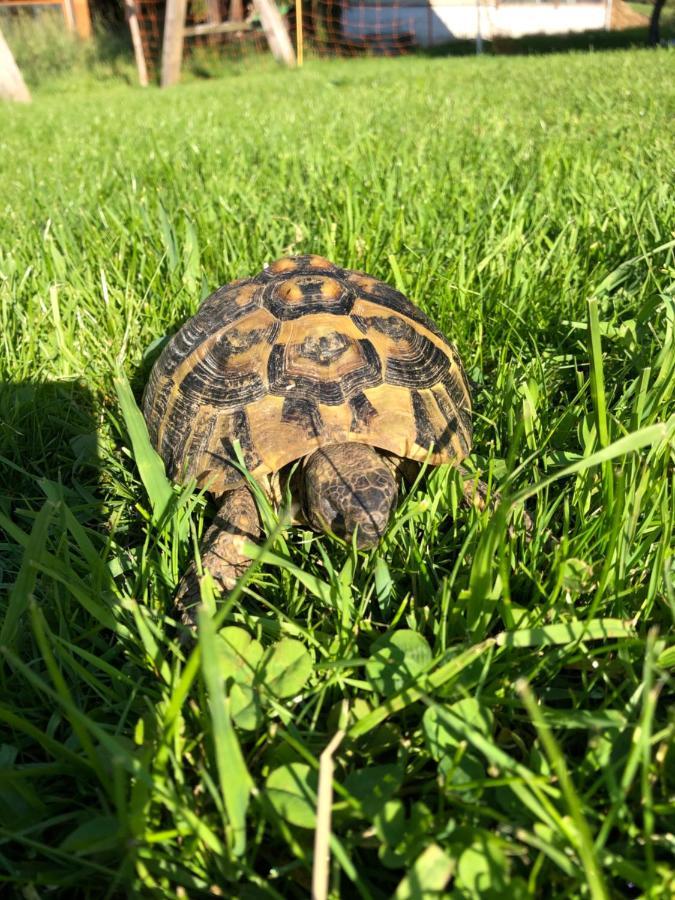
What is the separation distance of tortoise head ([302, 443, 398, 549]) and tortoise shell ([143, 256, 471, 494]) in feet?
0.19

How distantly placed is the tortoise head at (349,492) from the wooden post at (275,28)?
13049mm

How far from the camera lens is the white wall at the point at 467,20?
2320 cm

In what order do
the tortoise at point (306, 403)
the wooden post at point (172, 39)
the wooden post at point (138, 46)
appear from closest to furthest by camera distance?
the tortoise at point (306, 403) → the wooden post at point (172, 39) → the wooden post at point (138, 46)

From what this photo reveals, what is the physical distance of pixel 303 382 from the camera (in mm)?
1756

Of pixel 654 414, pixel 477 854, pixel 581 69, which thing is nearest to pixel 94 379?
pixel 654 414

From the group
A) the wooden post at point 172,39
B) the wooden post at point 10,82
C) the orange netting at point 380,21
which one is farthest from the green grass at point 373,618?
the orange netting at point 380,21

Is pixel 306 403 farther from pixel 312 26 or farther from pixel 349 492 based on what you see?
pixel 312 26

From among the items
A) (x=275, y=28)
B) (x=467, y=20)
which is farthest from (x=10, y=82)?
(x=467, y=20)

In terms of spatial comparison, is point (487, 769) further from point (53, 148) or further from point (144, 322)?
point (53, 148)

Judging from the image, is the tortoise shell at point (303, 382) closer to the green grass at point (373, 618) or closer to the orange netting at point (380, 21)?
the green grass at point (373, 618)

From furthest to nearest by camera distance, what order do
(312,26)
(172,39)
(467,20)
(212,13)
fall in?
(467,20), (312,26), (212,13), (172,39)

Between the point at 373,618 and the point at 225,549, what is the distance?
0.38m

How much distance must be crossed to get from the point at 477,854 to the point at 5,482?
1.59 meters

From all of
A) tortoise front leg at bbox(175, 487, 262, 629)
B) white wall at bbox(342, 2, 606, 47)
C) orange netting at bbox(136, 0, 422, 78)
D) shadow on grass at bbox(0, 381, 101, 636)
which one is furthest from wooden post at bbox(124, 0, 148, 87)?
tortoise front leg at bbox(175, 487, 262, 629)
